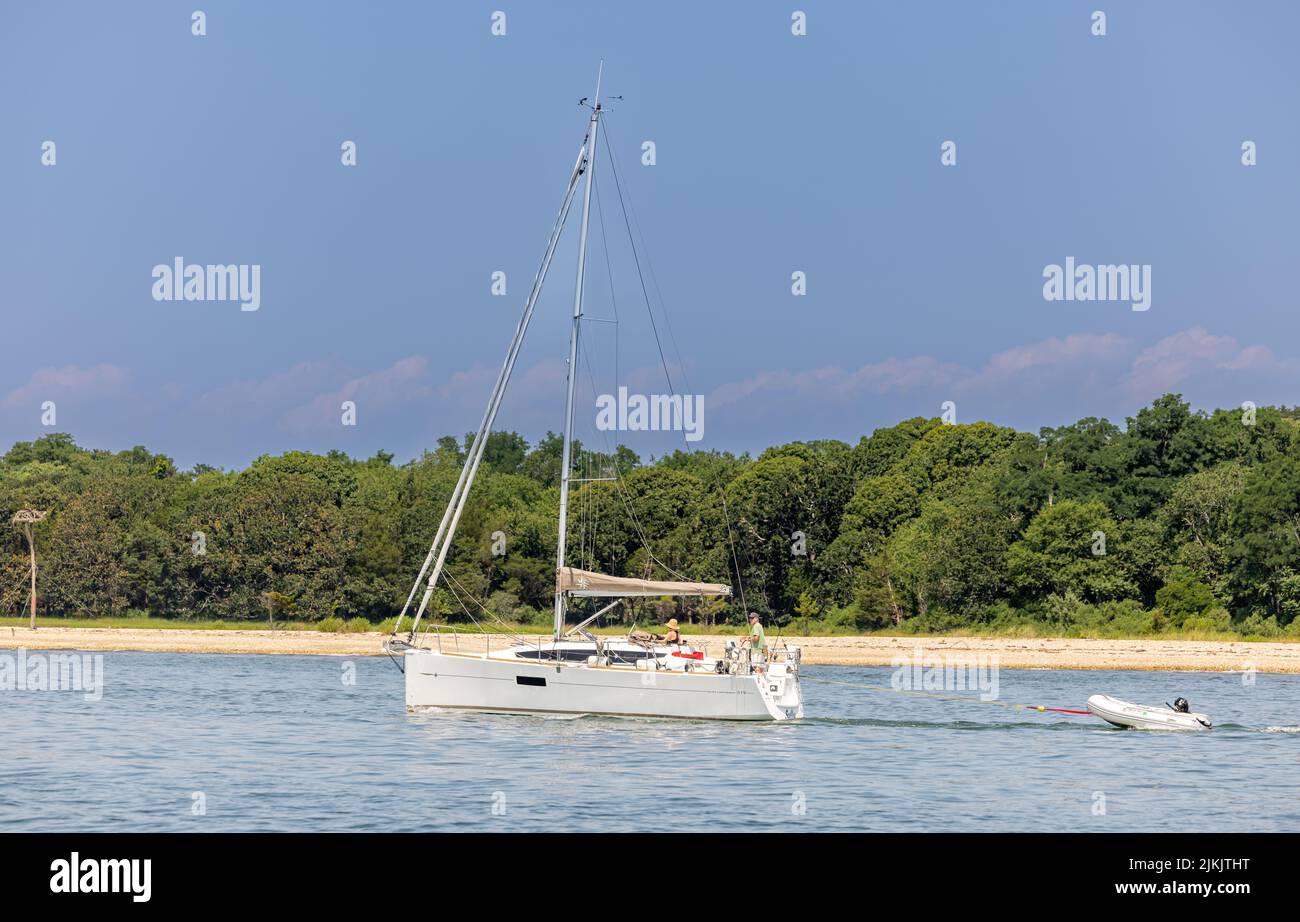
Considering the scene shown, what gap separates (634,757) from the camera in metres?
36.0

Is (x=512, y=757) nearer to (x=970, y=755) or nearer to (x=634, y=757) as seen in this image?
(x=634, y=757)

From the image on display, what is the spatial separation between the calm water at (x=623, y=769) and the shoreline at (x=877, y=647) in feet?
60.3

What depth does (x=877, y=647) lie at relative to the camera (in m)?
79.4
